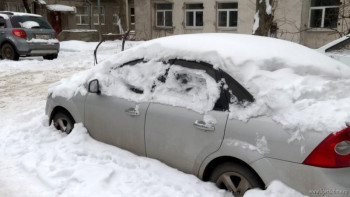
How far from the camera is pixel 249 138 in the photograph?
293 cm

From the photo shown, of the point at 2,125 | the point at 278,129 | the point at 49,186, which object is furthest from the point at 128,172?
the point at 2,125

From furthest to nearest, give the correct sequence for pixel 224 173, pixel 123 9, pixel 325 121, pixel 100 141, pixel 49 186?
pixel 123 9, pixel 100 141, pixel 49 186, pixel 224 173, pixel 325 121

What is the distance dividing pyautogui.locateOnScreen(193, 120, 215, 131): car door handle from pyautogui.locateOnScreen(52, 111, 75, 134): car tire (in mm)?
2121

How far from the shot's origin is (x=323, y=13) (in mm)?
20000

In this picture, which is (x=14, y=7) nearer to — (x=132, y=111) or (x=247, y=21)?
(x=247, y=21)

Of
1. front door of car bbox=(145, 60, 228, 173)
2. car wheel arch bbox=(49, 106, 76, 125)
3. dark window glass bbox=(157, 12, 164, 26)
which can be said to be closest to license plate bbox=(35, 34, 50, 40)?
car wheel arch bbox=(49, 106, 76, 125)

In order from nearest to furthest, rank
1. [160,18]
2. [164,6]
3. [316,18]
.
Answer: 1. [316,18]
2. [164,6]
3. [160,18]

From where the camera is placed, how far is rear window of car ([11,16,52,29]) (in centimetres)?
1339

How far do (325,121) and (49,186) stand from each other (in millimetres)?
2577

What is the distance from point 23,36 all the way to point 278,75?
39.6ft

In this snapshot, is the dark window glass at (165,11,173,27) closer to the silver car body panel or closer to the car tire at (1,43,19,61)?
the car tire at (1,43,19,61)

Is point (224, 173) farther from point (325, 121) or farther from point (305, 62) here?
point (305, 62)

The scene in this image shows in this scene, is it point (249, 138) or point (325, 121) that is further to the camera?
point (249, 138)

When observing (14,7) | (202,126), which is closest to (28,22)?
(202,126)
